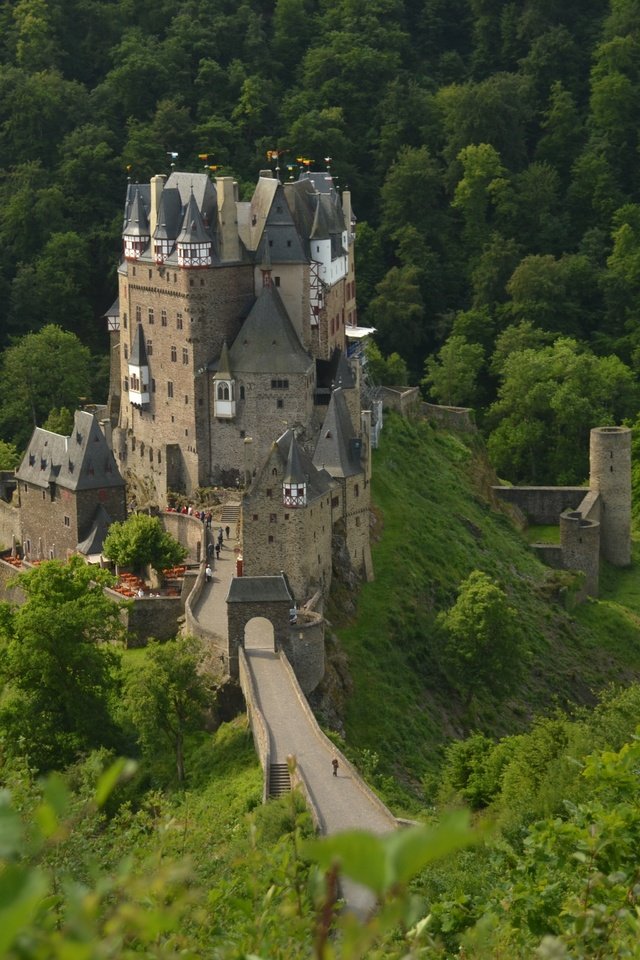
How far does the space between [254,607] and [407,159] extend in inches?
2280

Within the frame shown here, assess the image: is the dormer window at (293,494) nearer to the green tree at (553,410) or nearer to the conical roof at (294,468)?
the conical roof at (294,468)

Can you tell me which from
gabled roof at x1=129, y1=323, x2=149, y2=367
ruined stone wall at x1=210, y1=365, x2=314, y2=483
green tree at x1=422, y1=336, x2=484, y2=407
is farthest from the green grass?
gabled roof at x1=129, y1=323, x2=149, y2=367

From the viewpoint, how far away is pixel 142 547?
6034 cm

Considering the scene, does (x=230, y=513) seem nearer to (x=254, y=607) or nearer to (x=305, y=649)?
(x=254, y=607)

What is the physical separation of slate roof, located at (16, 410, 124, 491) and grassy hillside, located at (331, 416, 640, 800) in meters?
9.86

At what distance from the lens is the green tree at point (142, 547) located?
60.3 meters

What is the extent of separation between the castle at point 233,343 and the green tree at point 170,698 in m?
10.7

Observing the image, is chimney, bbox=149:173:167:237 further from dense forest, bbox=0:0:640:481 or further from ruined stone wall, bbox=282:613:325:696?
dense forest, bbox=0:0:640:481

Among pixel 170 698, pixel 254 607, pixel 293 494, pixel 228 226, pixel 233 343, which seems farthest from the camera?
pixel 228 226

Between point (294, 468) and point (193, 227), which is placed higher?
point (193, 227)

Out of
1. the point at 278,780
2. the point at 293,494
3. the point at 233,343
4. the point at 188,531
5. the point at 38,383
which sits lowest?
the point at 278,780

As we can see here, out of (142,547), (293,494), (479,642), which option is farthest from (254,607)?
(479,642)

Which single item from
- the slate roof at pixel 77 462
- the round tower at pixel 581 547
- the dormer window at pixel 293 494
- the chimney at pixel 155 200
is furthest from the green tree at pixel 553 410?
the dormer window at pixel 293 494

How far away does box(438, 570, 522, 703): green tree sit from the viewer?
60812 millimetres
